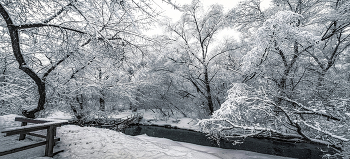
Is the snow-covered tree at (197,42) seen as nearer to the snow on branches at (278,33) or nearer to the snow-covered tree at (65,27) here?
the snow on branches at (278,33)

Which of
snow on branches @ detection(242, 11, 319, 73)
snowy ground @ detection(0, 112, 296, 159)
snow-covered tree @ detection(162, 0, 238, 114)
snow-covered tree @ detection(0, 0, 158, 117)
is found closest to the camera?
snow-covered tree @ detection(0, 0, 158, 117)

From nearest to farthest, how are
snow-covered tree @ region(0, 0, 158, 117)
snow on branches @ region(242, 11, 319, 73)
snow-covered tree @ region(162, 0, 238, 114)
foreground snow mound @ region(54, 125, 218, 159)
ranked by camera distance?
snow-covered tree @ region(0, 0, 158, 117) < foreground snow mound @ region(54, 125, 218, 159) < snow on branches @ region(242, 11, 319, 73) < snow-covered tree @ region(162, 0, 238, 114)

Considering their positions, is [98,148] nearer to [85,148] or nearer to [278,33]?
[85,148]

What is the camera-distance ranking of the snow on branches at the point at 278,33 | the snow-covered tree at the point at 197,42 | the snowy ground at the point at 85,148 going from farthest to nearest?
the snow-covered tree at the point at 197,42 → the snow on branches at the point at 278,33 → the snowy ground at the point at 85,148

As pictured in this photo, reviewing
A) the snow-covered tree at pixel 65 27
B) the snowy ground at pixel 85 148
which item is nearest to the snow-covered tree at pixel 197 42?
the snow-covered tree at pixel 65 27

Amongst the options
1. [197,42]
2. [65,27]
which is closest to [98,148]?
[65,27]

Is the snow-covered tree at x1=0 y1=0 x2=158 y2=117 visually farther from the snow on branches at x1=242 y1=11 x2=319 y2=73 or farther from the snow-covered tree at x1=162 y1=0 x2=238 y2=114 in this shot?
the snow-covered tree at x1=162 y1=0 x2=238 y2=114

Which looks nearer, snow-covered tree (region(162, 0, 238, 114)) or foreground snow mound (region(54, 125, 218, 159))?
foreground snow mound (region(54, 125, 218, 159))

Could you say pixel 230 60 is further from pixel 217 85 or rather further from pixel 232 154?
pixel 232 154

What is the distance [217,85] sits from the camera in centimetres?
1440

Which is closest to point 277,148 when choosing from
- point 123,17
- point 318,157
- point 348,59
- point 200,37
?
point 318,157

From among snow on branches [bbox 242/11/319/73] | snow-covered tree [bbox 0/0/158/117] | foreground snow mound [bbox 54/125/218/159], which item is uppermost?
snow on branches [bbox 242/11/319/73]

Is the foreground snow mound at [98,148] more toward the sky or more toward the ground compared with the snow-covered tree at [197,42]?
more toward the ground

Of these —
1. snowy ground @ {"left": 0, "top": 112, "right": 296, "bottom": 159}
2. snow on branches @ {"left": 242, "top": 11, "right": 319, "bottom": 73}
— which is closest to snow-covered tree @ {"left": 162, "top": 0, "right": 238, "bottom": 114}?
snow on branches @ {"left": 242, "top": 11, "right": 319, "bottom": 73}
